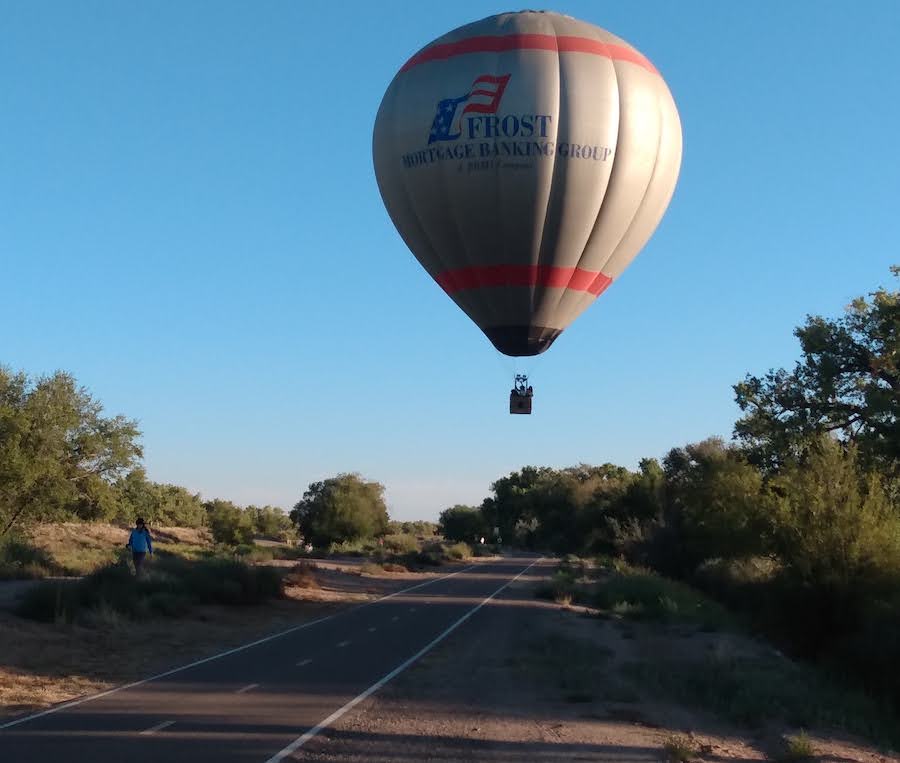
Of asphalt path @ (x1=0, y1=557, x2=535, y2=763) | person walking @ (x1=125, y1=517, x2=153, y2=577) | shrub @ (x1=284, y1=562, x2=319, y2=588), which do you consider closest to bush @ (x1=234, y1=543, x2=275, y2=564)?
shrub @ (x1=284, y1=562, x2=319, y2=588)

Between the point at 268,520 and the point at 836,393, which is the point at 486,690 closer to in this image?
the point at 836,393

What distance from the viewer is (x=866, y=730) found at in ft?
41.3

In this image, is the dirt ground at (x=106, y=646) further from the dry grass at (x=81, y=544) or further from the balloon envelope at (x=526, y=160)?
the balloon envelope at (x=526, y=160)

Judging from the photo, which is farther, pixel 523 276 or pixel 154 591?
pixel 154 591

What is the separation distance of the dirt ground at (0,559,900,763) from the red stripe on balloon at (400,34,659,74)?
12639 millimetres

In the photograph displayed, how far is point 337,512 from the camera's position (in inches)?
2985

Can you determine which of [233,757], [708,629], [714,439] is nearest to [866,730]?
[233,757]

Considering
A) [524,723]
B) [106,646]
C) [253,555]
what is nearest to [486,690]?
[524,723]

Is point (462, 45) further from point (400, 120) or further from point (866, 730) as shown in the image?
point (866, 730)

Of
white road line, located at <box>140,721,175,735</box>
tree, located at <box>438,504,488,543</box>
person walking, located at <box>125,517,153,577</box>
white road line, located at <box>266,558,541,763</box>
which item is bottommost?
white road line, located at <box>140,721,175,735</box>

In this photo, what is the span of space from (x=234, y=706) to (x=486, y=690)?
3.61m

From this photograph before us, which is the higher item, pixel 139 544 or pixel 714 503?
pixel 714 503

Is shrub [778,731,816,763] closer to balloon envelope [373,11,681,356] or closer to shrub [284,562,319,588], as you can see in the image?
balloon envelope [373,11,681,356]

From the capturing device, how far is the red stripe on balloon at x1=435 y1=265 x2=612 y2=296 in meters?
23.2
